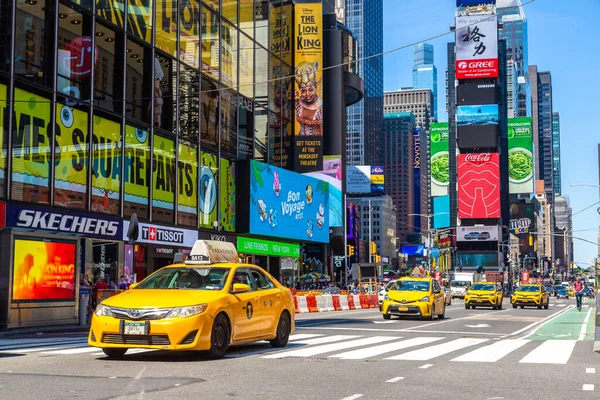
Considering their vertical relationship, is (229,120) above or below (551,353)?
above

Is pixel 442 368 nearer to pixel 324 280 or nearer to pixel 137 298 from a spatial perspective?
pixel 137 298

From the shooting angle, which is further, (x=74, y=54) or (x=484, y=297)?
(x=484, y=297)

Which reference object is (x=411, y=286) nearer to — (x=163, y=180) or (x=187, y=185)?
(x=163, y=180)

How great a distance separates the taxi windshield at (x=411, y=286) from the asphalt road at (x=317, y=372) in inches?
446

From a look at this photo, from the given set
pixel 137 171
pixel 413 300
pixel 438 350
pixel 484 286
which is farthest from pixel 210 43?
pixel 438 350

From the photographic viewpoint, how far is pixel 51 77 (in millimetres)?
27859

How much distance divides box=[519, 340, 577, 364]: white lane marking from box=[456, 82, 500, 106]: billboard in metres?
144

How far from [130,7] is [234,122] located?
39.5 ft

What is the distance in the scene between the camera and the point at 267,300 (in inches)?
554

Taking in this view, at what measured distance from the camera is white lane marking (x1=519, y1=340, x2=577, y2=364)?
13.0 m

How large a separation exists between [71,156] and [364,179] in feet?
523

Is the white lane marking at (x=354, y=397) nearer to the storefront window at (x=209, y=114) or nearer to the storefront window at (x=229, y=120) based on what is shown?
the storefront window at (x=209, y=114)

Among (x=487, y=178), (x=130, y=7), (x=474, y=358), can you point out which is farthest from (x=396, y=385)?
(x=487, y=178)

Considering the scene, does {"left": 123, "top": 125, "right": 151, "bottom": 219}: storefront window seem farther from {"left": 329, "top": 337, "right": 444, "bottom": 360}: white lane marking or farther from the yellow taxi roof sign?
{"left": 329, "top": 337, "right": 444, "bottom": 360}: white lane marking
